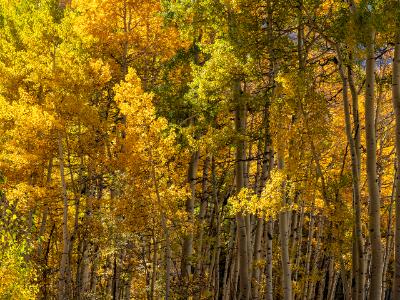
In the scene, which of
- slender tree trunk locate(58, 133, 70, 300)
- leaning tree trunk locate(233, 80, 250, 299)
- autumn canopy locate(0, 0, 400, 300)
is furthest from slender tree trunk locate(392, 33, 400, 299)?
slender tree trunk locate(58, 133, 70, 300)

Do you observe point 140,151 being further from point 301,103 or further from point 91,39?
point 301,103

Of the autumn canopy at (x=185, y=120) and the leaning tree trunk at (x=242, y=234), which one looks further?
the leaning tree trunk at (x=242, y=234)

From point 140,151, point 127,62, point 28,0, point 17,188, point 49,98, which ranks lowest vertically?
point 17,188

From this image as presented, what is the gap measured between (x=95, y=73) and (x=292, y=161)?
6.38 meters

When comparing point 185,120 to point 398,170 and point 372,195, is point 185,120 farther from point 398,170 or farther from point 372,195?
point 398,170

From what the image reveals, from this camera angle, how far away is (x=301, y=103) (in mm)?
8492

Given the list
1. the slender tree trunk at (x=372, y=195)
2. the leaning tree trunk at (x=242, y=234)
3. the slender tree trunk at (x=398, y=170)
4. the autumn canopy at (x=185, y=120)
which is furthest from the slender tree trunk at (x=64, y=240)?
the slender tree trunk at (x=398, y=170)

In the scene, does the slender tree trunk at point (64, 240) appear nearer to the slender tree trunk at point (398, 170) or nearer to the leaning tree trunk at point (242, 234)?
the leaning tree trunk at point (242, 234)

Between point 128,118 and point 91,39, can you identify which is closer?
point 128,118

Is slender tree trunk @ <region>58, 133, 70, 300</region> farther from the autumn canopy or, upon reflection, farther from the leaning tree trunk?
the leaning tree trunk

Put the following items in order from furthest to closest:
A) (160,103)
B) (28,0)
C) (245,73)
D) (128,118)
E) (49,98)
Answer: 1. (28,0)
2. (160,103)
3. (49,98)
4. (128,118)
5. (245,73)

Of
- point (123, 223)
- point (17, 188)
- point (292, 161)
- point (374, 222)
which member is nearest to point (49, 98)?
point (17, 188)

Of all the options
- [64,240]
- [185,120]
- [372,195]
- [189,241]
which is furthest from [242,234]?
[64,240]

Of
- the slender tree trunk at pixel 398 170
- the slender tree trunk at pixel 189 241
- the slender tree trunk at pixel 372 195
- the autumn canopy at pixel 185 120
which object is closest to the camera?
the slender tree trunk at pixel 398 170
